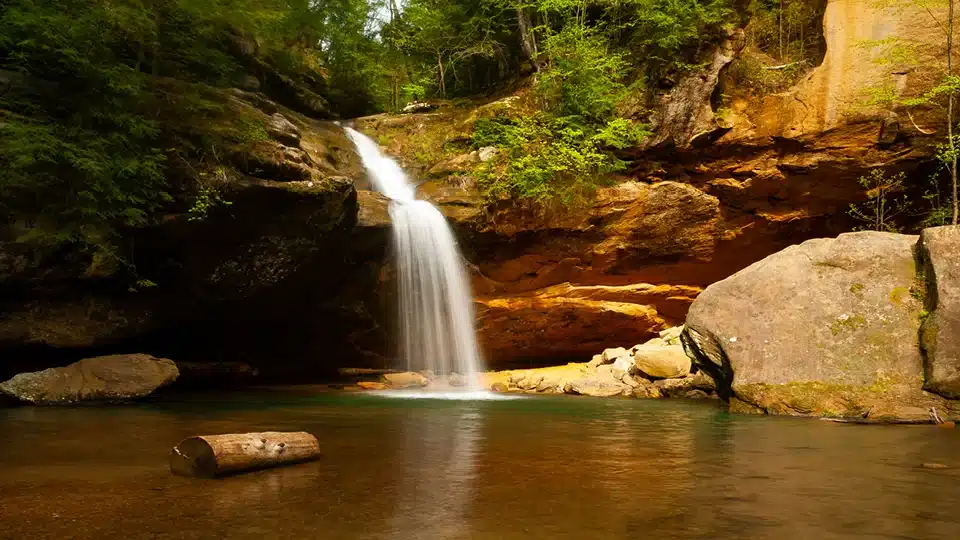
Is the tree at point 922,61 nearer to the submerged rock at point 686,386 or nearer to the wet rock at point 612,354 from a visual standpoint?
the submerged rock at point 686,386

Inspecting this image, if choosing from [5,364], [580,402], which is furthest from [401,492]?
[5,364]

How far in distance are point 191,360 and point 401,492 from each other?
15226 millimetres

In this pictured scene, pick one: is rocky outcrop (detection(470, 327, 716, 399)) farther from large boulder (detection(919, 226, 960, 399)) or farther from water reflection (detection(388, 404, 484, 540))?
water reflection (detection(388, 404, 484, 540))

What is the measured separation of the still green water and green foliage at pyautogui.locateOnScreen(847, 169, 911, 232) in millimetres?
10148

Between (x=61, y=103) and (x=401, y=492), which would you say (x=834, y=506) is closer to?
(x=401, y=492)

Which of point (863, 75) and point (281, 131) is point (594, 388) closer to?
point (281, 131)

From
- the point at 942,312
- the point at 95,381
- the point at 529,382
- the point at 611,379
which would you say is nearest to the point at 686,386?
the point at 611,379

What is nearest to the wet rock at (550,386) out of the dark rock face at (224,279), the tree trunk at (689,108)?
the dark rock face at (224,279)

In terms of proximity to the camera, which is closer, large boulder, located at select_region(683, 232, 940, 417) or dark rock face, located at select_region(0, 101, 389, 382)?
large boulder, located at select_region(683, 232, 940, 417)

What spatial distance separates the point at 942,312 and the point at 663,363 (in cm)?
625

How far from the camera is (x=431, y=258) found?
1783 cm

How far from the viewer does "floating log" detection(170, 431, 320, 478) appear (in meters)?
5.29

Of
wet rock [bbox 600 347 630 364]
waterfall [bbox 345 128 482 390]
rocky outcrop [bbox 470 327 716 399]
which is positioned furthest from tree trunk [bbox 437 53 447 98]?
wet rock [bbox 600 347 630 364]

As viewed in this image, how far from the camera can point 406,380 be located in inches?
711
